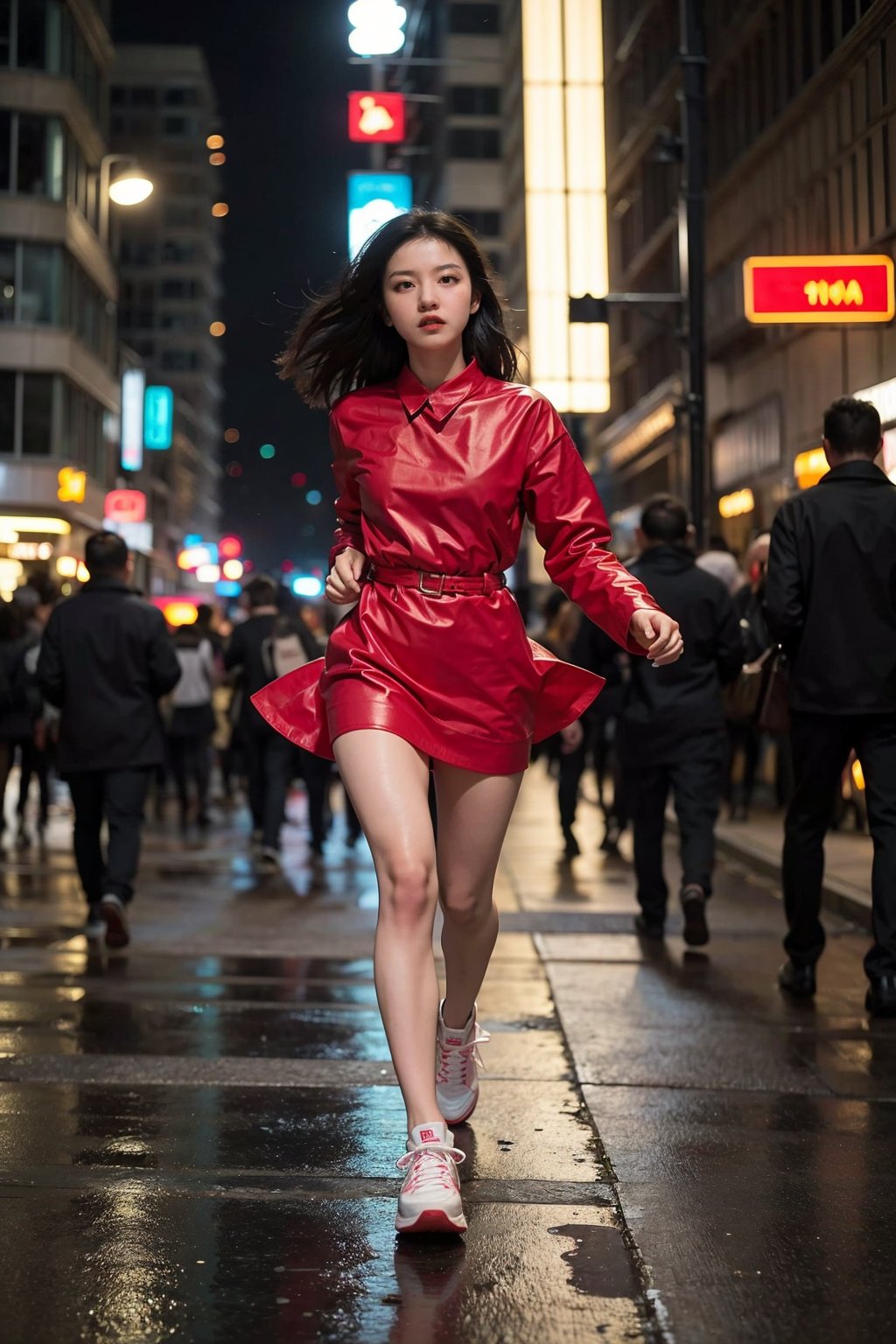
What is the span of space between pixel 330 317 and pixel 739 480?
24.9 meters

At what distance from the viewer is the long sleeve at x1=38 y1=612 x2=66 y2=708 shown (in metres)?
9.02

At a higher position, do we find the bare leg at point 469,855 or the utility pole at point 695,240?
the utility pole at point 695,240

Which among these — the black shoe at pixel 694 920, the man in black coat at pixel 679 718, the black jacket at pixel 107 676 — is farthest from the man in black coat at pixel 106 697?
the black shoe at pixel 694 920

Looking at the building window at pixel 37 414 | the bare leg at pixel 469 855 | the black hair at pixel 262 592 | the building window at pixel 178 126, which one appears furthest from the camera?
the building window at pixel 178 126

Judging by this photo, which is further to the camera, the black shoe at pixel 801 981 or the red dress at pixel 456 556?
the black shoe at pixel 801 981

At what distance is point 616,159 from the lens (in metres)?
42.6

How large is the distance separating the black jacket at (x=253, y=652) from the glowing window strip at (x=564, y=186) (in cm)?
2505

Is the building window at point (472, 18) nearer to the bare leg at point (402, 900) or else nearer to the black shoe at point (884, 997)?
the black shoe at point (884, 997)

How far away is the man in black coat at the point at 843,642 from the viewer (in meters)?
6.50

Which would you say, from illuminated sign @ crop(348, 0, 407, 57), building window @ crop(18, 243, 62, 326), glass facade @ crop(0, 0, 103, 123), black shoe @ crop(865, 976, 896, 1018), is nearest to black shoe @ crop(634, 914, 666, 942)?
black shoe @ crop(865, 976, 896, 1018)

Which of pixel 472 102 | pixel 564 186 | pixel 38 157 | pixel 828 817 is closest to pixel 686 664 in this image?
pixel 828 817

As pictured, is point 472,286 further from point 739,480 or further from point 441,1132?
point 739,480

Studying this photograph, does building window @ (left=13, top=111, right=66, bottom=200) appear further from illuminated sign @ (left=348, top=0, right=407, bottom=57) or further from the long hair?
the long hair

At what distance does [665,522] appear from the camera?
8.75 m
